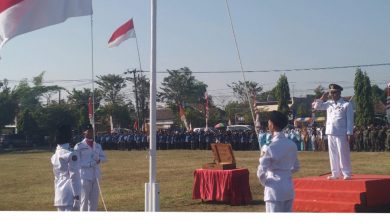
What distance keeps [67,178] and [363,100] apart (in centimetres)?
3629

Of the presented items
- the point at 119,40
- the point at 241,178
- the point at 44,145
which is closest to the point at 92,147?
the point at 119,40

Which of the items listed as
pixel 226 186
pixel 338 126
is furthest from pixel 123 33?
pixel 338 126

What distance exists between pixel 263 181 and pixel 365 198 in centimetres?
323

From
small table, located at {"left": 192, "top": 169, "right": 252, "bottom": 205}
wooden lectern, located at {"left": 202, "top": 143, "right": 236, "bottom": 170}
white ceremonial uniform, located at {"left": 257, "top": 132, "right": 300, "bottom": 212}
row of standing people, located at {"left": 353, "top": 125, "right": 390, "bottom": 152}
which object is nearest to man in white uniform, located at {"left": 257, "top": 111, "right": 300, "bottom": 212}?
white ceremonial uniform, located at {"left": 257, "top": 132, "right": 300, "bottom": 212}

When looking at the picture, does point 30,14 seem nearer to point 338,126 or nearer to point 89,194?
point 89,194

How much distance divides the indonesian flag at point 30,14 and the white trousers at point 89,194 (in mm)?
3231

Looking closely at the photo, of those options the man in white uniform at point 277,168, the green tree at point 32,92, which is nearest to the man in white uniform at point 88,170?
the man in white uniform at point 277,168

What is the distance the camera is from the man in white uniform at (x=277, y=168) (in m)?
5.46

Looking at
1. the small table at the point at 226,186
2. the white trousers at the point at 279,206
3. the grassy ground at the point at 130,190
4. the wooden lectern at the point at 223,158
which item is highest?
the wooden lectern at the point at 223,158

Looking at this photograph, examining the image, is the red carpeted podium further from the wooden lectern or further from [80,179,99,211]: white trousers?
[80,179,99,211]: white trousers

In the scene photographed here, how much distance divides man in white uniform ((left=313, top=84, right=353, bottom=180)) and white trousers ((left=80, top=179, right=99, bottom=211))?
3.82 metres

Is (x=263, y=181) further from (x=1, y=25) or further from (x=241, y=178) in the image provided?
(x=241, y=178)

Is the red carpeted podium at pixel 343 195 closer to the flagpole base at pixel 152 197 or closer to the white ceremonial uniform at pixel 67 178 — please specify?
the flagpole base at pixel 152 197
